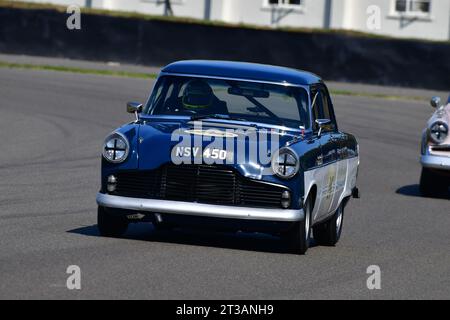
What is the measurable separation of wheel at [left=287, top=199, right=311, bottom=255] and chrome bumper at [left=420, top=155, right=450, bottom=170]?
5.88m

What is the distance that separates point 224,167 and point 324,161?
118 cm

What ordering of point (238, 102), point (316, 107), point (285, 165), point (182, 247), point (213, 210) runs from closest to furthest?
point (213, 210), point (285, 165), point (182, 247), point (238, 102), point (316, 107)

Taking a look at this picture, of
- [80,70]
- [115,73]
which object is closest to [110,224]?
[80,70]

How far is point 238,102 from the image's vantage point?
10.3 m

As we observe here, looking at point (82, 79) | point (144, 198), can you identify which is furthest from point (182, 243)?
point (82, 79)

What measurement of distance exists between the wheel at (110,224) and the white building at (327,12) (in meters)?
31.7

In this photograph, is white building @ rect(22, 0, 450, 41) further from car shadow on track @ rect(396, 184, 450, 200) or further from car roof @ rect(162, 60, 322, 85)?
car roof @ rect(162, 60, 322, 85)

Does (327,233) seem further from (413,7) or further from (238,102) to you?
(413,7)

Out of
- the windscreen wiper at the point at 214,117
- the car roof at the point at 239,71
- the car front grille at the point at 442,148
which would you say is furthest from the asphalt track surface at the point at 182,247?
the car roof at the point at 239,71

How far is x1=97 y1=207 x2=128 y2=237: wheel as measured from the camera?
31.3 ft

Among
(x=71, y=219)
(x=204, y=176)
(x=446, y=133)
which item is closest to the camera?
(x=204, y=176)

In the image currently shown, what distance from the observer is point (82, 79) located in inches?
1135
